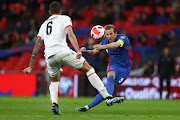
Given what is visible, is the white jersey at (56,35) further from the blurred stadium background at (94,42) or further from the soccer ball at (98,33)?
the blurred stadium background at (94,42)

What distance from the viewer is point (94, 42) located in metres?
→ 15.7

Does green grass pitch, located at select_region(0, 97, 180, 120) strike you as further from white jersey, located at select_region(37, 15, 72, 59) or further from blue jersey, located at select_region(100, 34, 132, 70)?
white jersey, located at select_region(37, 15, 72, 59)

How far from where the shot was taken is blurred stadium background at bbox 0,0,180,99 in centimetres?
1607

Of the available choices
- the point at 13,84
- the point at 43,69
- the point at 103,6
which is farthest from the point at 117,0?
the point at 13,84

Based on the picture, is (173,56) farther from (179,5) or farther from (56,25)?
(56,25)

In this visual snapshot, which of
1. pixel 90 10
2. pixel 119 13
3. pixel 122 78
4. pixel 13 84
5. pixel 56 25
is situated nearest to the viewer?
pixel 56 25

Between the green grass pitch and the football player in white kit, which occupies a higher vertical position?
the football player in white kit

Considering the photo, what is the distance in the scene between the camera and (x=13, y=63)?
21281 millimetres

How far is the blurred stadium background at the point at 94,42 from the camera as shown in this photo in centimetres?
1607

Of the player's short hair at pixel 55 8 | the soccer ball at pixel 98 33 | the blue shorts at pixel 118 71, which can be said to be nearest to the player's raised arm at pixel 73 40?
the player's short hair at pixel 55 8

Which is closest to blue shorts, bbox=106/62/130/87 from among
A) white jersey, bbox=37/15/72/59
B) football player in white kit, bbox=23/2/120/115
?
football player in white kit, bbox=23/2/120/115

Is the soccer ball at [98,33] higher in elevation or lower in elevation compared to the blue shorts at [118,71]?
higher

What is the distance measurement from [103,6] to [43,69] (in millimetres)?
4970

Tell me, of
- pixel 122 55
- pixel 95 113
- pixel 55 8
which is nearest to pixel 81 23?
pixel 122 55
